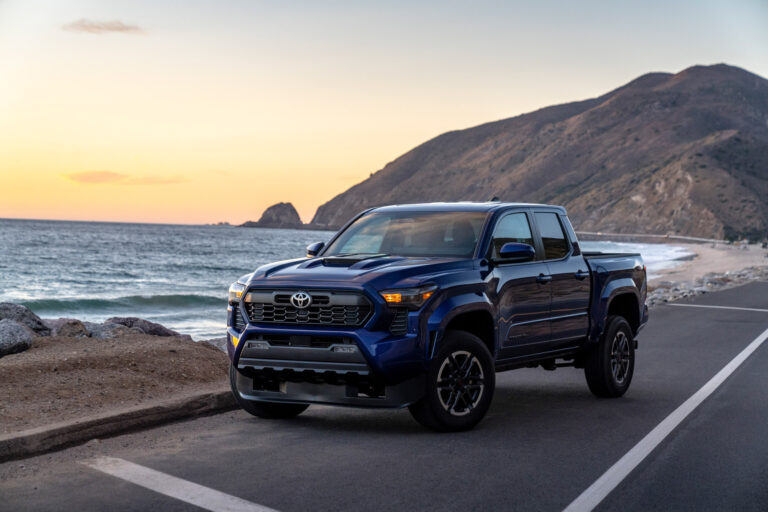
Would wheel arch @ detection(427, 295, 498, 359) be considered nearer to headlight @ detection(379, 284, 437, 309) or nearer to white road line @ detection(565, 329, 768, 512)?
headlight @ detection(379, 284, 437, 309)

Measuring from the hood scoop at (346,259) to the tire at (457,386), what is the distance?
103 centimetres

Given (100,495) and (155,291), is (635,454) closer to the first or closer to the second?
(100,495)

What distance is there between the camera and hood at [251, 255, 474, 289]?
25.5 feet

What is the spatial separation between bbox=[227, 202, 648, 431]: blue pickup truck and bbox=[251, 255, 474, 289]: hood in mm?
12

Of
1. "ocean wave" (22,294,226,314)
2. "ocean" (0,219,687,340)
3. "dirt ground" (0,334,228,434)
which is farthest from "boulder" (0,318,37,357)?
"ocean wave" (22,294,226,314)

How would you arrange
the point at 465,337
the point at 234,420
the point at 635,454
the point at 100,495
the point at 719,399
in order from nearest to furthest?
1. the point at 100,495
2. the point at 635,454
3. the point at 465,337
4. the point at 234,420
5. the point at 719,399

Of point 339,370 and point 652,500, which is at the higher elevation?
point 339,370

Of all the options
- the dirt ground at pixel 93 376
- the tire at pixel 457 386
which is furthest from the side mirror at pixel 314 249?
the tire at pixel 457 386

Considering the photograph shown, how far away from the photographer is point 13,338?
11188 mm

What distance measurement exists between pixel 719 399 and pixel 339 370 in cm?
457

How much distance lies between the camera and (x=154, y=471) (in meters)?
6.68

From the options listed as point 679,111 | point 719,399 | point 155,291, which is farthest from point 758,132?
point 719,399

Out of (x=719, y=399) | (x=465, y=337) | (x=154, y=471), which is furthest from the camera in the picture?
(x=719, y=399)

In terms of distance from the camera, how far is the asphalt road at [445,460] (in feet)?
19.7
